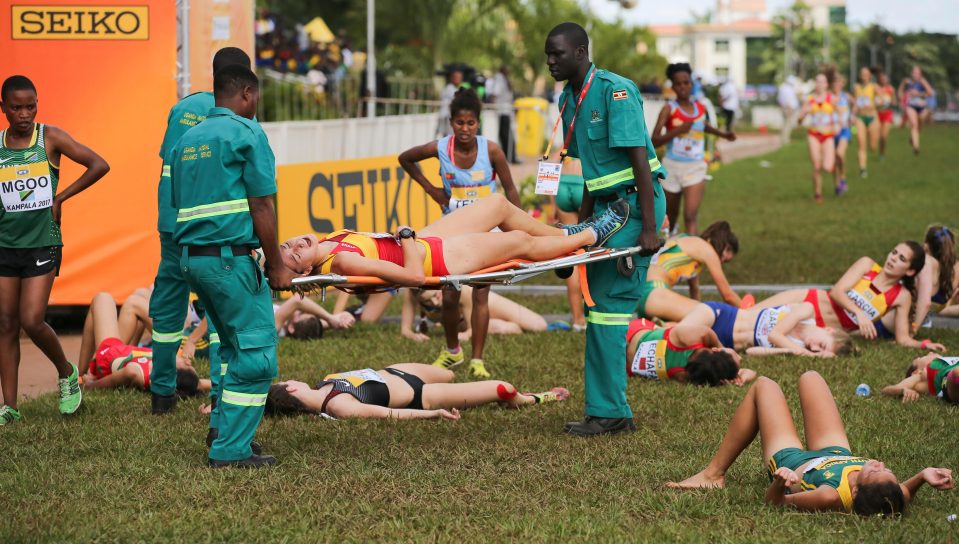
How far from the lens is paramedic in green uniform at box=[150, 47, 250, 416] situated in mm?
7660

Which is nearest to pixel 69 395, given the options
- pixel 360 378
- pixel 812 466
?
pixel 360 378

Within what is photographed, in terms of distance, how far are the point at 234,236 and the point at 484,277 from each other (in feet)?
4.25

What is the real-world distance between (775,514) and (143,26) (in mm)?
7630

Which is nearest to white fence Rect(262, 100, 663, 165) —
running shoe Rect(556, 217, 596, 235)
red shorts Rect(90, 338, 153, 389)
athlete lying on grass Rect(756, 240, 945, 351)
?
red shorts Rect(90, 338, 153, 389)

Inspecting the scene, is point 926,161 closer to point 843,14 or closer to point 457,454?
point 457,454

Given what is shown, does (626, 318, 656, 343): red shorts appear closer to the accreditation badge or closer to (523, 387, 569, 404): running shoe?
(523, 387, 569, 404): running shoe

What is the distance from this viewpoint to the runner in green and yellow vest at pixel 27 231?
25.2 ft

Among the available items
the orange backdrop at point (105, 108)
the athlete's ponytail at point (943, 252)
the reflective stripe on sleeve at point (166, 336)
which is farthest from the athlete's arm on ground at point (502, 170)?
the athlete's ponytail at point (943, 252)

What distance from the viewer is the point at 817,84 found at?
22.1 m

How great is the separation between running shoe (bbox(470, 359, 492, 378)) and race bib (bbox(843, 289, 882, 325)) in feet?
9.90

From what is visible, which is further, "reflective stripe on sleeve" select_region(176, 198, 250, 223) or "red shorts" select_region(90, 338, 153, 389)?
"red shorts" select_region(90, 338, 153, 389)

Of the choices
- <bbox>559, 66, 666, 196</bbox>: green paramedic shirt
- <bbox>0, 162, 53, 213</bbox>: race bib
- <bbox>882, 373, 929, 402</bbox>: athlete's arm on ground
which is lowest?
<bbox>882, 373, 929, 402</bbox>: athlete's arm on ground

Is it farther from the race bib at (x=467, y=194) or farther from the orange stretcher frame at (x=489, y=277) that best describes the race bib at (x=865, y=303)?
the orange stretcher frame at (x=489, y=277)

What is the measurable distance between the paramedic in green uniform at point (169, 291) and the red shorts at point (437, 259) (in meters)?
1.45
